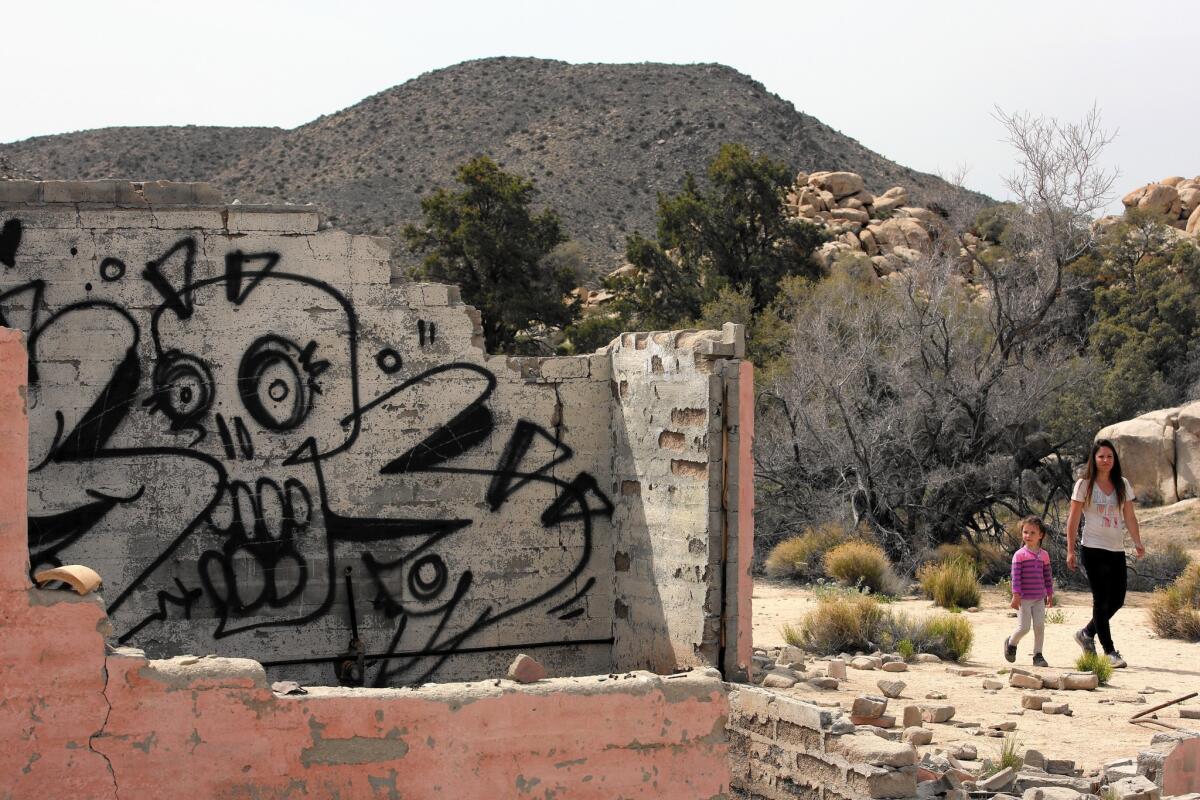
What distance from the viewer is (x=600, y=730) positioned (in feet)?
17.2

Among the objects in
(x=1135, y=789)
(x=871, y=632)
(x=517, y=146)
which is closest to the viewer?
(x=1135, y=789)

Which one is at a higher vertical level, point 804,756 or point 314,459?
point 314,459

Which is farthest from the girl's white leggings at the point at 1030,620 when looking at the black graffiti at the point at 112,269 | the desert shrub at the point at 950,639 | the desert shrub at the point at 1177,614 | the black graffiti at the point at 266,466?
the black graffiti at the point at 112,269

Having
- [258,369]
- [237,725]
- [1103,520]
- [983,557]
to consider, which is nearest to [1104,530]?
[1103,520]

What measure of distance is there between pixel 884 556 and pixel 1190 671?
14.6 ft

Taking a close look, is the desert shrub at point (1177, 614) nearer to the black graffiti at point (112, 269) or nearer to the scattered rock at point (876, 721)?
the scattered rock at point (876, 721)

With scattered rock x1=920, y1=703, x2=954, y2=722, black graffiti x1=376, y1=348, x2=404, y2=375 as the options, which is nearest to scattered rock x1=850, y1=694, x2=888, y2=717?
scattered rock x1=920, y1=703, x2=954, y2=722

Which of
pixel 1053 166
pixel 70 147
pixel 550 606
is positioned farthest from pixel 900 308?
pixel 70 147

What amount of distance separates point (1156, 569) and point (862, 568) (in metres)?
3.76

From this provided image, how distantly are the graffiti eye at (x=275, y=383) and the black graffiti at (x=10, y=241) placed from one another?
1.58 m

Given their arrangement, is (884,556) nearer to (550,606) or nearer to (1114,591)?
(1114,591)

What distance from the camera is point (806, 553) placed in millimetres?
14609

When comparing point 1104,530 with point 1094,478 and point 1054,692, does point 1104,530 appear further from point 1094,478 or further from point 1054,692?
point 1054,692

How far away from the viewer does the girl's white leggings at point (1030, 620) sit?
9.67 metres
